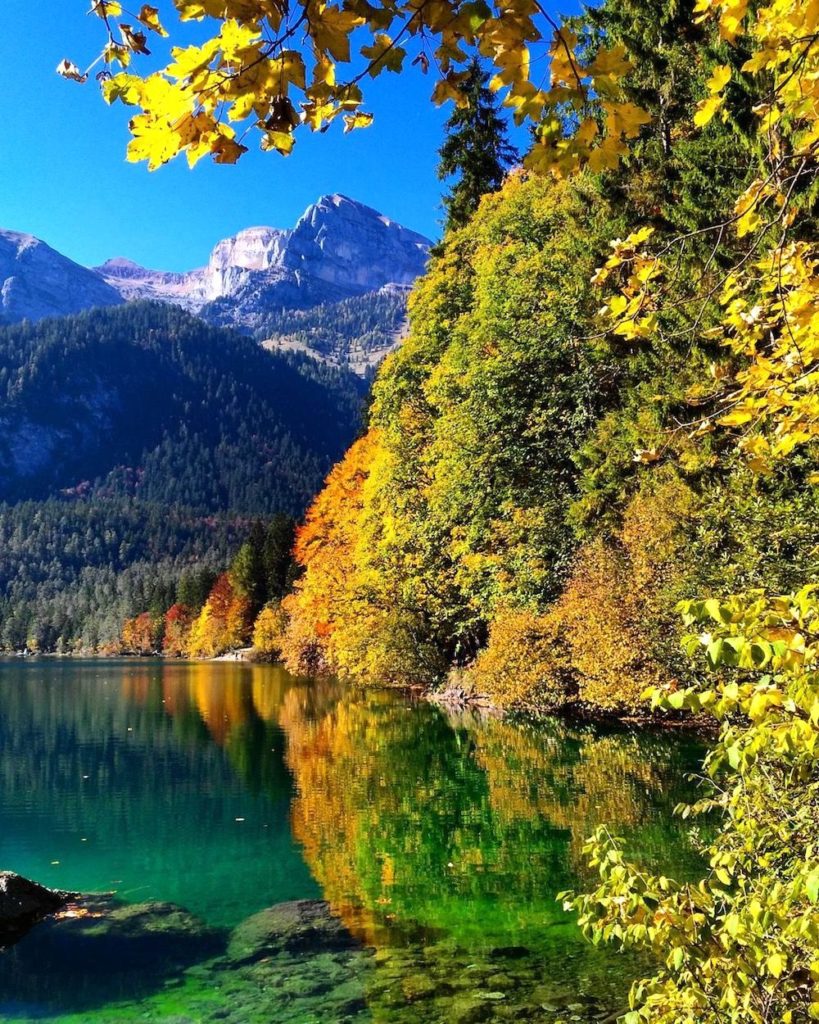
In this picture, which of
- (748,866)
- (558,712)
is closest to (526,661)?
(558,712)

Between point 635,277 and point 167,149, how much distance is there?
1961 mm

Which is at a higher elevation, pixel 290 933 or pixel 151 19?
pixel 151 19

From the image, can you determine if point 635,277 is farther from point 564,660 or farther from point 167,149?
point 564,660

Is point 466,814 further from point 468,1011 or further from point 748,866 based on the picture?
point 748,866

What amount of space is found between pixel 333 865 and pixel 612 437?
1331 cm

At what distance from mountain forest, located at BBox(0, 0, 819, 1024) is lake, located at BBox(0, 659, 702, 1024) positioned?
14.4 inches

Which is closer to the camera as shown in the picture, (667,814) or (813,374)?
(813,374)

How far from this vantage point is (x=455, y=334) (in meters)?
27.2

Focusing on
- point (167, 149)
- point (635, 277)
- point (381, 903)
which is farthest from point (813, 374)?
point (381, 903)

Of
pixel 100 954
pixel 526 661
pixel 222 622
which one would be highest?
pixel 222 622

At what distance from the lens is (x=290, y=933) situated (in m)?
8.94

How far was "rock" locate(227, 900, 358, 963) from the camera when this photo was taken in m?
8.48

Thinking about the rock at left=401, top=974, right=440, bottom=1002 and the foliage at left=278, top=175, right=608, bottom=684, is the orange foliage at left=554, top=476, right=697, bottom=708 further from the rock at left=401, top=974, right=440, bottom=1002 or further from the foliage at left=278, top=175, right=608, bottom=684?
the rock at left=401, top=974, right=440, bottom=1002

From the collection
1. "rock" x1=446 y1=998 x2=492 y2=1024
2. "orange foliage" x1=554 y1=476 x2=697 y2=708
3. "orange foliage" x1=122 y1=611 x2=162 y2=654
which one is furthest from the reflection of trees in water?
"orange foliage" x1=122 y1=611 x2=162 y2=654
